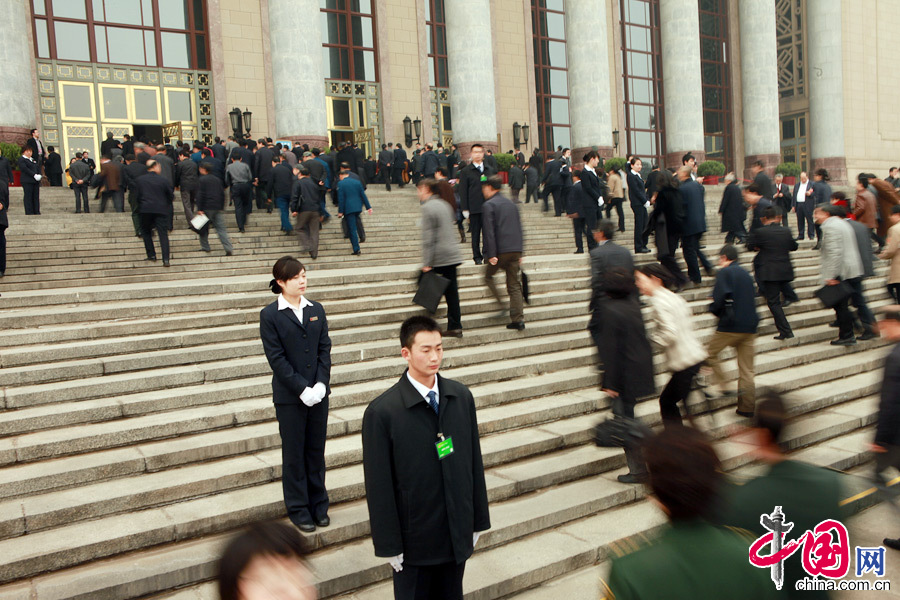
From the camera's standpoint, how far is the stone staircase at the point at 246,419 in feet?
16.5

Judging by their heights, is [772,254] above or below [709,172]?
below

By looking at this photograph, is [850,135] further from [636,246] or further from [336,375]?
[336,375]

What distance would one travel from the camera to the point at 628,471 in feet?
21.7

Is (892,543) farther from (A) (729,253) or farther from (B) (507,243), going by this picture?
(B) (507,243)

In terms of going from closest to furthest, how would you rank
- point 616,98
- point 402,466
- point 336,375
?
point 402,466 → point 336,375 → point 616,98

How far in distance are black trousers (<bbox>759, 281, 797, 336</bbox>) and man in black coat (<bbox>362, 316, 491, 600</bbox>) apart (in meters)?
7.15

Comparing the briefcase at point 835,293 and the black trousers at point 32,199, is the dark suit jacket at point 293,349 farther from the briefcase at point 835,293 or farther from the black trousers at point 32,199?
the black trousers at point 32,199

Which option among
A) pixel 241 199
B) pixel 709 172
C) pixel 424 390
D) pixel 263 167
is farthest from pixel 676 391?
pixel 709 172

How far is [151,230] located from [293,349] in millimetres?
8126

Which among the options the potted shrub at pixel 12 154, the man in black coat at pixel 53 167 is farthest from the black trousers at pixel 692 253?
the man in black coat at pixel 53 167

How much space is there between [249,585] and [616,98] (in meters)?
33.2

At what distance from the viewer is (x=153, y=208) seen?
1188 centimetres

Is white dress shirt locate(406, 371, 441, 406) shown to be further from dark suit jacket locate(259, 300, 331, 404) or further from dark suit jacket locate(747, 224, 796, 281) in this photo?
dark suit jacket locate(747, 224, 796, 281)

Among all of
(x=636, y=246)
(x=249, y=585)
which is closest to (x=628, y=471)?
(x=249, y=585)
